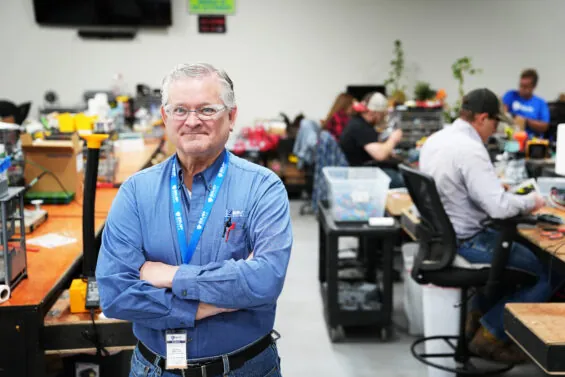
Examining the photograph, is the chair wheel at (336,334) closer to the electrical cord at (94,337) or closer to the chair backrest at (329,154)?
the chair backrest at (329,154)

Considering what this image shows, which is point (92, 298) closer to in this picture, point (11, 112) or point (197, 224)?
point (197, 224)

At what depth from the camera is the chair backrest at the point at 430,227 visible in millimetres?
2980

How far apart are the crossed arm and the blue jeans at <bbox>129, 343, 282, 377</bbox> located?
0.44 ft

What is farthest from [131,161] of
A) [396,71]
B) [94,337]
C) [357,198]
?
[396,71]

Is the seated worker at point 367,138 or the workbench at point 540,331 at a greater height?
the seated worker at point 367,138

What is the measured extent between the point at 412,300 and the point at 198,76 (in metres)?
2.55

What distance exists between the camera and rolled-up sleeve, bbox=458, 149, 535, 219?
301cm

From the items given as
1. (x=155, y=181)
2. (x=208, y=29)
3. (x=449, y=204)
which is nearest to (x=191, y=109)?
(x=155, y=181)

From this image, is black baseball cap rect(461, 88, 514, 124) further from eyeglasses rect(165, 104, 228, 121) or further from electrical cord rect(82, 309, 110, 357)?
electrical cord rect(82, 309, 110, 357)

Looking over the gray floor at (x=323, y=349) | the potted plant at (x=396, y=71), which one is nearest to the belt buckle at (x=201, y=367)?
the gray floor at (x=323, y=349)

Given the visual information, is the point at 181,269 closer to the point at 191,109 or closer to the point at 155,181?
the point at 155,181

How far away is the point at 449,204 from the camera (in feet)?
10.6

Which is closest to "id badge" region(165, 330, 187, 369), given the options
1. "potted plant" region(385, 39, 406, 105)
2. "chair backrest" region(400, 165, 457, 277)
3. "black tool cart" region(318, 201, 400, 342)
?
"chair backrest" region(400, 165, 457, 277)

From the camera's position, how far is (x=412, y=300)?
378cm
